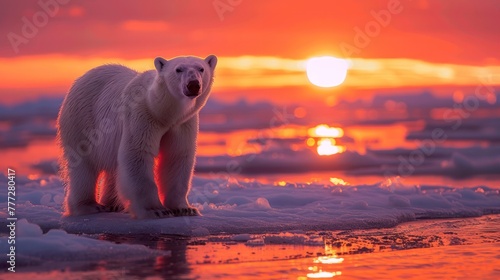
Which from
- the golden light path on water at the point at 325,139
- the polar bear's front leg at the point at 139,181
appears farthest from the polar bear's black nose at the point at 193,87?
the golden light path on water at the point at 325,139

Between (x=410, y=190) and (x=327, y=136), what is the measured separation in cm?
1025

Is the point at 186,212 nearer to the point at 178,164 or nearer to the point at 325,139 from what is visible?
the point at 178,164

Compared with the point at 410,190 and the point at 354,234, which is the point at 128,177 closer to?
the point at 354,234

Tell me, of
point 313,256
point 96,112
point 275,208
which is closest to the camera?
point 313,256

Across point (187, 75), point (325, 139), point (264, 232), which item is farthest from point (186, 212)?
point (325, 139)

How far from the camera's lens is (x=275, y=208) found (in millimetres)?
7625

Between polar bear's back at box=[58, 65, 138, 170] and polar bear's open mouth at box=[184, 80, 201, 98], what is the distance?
964mm

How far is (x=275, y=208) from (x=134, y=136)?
158 cm

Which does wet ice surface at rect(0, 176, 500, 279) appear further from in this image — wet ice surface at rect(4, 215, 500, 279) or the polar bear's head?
the polar bear's head

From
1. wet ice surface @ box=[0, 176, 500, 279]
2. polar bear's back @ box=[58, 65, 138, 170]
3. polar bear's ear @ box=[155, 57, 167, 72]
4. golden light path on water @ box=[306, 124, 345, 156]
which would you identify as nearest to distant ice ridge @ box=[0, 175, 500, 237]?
wet ice surface @ box=[0, 176, 500, 279]

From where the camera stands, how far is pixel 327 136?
62.0ft

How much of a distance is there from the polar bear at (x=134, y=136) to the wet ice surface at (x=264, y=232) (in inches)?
8.9

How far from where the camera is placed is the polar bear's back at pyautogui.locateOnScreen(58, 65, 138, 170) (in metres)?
7.11

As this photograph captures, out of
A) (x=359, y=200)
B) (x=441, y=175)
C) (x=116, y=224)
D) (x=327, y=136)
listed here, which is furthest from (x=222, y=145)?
(x=116, y=224)
